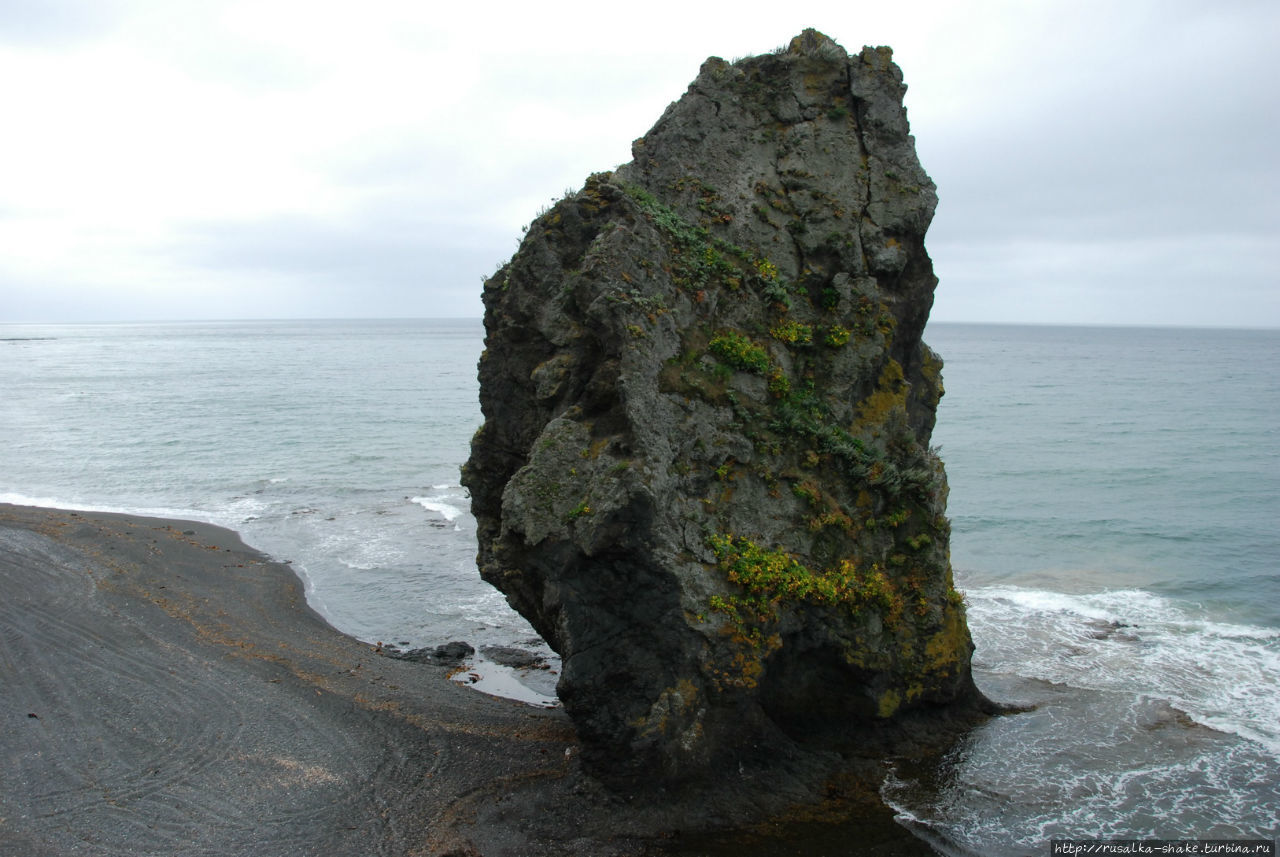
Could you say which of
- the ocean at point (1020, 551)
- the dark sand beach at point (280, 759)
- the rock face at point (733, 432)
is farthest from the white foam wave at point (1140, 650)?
the dark sand beach at point (280, 759)

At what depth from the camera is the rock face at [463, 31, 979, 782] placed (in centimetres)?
1216

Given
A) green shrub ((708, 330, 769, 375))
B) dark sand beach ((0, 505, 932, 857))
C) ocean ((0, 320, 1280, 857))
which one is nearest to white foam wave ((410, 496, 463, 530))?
ocean ((0, 320, 1280, 857))

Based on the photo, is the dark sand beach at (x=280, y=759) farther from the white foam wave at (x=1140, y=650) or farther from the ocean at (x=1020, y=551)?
the white foam wave at (x=1140, y=650)

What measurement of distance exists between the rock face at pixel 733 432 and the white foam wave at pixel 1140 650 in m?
4.84

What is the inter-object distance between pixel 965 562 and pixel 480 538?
18.5m

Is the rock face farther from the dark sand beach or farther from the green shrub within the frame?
the dark sand beach

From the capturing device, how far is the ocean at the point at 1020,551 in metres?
13.7

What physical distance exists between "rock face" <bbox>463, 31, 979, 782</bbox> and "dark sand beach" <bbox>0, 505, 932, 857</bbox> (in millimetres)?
1128

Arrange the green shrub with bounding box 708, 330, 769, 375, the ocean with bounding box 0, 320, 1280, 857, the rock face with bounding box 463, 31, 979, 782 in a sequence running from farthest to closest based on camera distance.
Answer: the green shrub with bounding box 708, 330, 769, 375 < the ocean with bounding box 0, 320, 1280, 857 < the rock face with bounding box 463, 31, 979, 782

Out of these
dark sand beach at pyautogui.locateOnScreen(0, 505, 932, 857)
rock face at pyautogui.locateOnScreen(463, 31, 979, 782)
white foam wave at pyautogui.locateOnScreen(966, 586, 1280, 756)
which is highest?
rock face at pyautogui.locateOnScreen(463, 31, 979, 782)

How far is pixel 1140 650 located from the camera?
65.2 ft

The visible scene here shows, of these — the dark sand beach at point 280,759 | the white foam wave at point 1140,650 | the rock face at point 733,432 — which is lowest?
the dark sand beach at point 280,759

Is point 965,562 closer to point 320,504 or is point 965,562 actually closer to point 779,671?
point 779,671

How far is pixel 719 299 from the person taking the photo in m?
14.5
